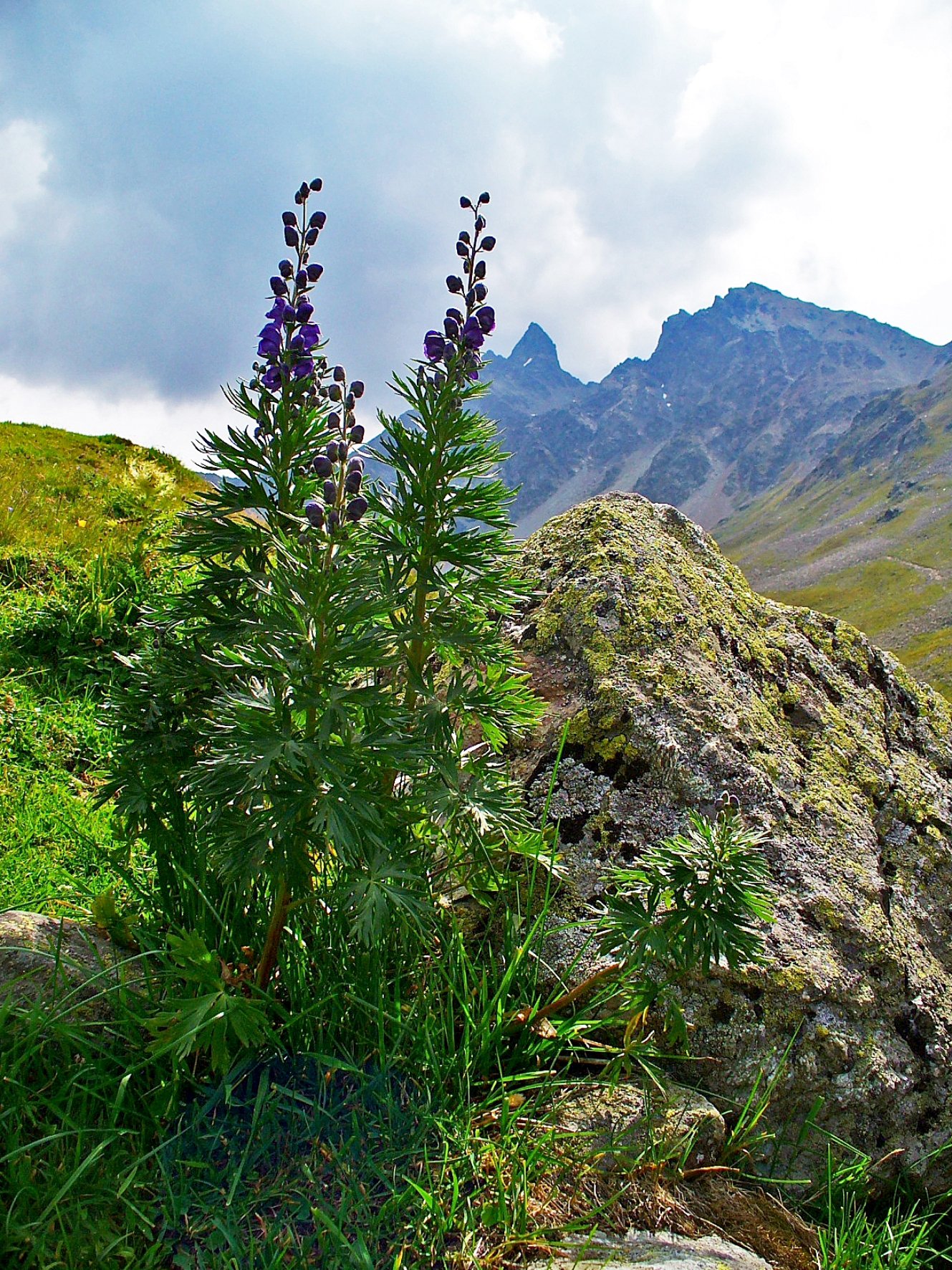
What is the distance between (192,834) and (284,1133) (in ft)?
4.56

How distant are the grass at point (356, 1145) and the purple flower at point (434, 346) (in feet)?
7.06

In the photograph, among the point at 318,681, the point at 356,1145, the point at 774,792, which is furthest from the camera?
the point at 774,792

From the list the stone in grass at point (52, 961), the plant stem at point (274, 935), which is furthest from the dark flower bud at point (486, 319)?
the stone in grass at point (52, 961)

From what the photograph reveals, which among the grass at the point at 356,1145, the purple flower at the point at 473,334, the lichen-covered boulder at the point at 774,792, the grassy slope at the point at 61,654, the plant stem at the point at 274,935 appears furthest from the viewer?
the grassy slope at the point at 61,654

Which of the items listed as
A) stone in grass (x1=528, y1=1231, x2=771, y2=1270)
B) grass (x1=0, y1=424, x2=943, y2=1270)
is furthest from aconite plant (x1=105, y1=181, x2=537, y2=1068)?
stone in grass (x1=528, y1=1231, x2=771, y2=1270)

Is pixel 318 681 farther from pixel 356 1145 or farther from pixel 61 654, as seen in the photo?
pixel 61 654

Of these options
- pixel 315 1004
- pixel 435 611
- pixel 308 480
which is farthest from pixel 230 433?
pixel 315 1004

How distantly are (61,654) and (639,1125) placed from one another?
710 cm

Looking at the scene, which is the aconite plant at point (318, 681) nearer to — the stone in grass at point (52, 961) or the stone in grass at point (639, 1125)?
the stone in grass at point (52, 961)

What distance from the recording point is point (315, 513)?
8.42 ft

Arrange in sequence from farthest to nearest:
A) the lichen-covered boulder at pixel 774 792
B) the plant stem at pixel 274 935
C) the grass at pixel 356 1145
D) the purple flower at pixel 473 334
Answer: the lichen-covered boulder at pixel 774 792, the purple flower at pixel 473 334, the plant stem at pixel 274 935, the grass at pixel 356 1145

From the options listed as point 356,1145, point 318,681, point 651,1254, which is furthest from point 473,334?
point 651,1254

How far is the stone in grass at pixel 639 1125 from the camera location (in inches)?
112

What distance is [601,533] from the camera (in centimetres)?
505
